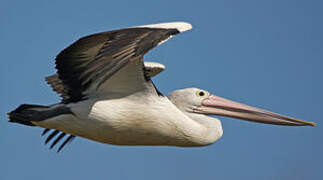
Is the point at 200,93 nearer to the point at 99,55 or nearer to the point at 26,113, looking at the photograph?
the point at 26,113

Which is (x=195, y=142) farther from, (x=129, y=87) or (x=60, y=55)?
(x=60, y=55)

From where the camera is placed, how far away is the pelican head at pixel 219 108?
11.7 m

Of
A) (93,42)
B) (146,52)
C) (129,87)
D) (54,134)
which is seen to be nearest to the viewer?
(146,52)

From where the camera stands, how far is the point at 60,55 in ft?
32.9

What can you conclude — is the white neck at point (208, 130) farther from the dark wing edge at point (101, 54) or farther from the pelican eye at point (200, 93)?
the dark wing edge at point (101, 54)

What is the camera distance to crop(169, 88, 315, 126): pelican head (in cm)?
1166

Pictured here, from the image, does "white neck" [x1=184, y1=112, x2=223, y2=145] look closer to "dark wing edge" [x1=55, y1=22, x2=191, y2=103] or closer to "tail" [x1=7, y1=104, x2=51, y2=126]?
"dark wing edge" [x1=55, y1=22, x2=191, y2=103]

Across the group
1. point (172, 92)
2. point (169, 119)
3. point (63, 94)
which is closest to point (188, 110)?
point (172, 92)

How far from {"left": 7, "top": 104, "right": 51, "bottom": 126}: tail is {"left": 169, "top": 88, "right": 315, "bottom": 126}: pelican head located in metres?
2.13

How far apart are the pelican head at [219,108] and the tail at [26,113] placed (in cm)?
213

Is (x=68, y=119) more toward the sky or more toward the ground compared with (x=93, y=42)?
more toward the ground

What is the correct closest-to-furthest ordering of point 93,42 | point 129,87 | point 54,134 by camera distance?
1. point 93,42
2. point 129,87
3. point 54,134

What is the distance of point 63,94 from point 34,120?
134 cm

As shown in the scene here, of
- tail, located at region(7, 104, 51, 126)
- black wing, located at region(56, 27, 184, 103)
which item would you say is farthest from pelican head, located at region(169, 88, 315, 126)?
tail, located at region(7, 104, 51, 126)
